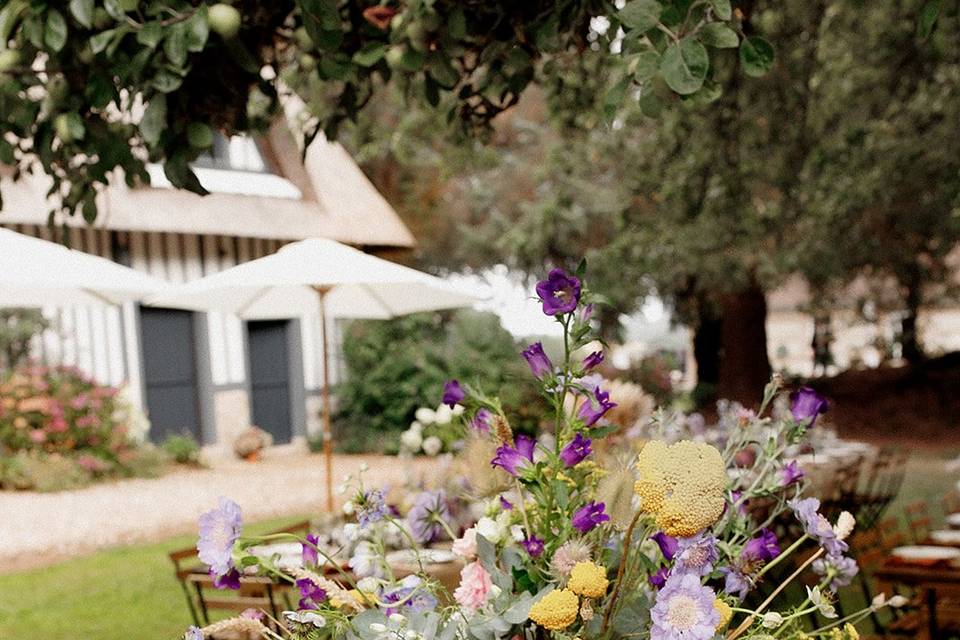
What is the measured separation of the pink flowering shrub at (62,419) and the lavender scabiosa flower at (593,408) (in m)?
10.6

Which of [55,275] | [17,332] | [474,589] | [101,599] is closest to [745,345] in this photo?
[17,332]

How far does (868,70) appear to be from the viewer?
8.43 meters

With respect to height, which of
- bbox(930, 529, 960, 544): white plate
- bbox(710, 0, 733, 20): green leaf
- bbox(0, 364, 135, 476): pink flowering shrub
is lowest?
bbox(930, 529, 960, 544): white plate

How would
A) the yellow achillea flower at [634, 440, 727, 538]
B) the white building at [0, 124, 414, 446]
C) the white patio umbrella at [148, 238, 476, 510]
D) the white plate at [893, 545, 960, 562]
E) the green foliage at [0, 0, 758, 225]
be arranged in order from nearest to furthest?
the yellow achillea flower at [634, 440, 727, 538]
the green foliage at [0, 0, 758, 225]
the white plate at [893, 545, 960, 562]
the white patio umbrella at [148, 238, 476, 510]
the white building at [0, 124, 414, 446]

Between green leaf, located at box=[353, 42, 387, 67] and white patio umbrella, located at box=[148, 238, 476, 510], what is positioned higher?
green leaf, located at box=[353, 42, 387, 67]

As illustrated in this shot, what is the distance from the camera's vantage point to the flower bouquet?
113cm

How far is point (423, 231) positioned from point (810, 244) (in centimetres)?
903

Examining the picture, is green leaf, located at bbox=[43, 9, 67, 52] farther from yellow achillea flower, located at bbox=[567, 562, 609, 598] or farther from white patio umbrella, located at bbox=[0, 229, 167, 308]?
white patio umbrella, located at bbox=[0, 229, 167, 308]

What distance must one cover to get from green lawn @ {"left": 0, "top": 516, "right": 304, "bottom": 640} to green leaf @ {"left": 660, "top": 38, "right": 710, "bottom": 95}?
429 cm

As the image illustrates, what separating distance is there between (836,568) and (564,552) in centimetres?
36

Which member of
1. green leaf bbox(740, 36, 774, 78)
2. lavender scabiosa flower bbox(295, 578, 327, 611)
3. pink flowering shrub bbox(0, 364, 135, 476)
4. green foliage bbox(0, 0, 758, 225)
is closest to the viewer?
lavender scabiosa flower bbox(295, 578, 327, 611)

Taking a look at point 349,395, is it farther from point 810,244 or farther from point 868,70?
point 868,70

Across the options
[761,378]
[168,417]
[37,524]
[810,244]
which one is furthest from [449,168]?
[761,378]

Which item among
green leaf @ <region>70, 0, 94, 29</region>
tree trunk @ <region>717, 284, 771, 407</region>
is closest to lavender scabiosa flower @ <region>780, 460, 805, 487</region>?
green leaf @ <region>70, 0, 94, 29</region>
